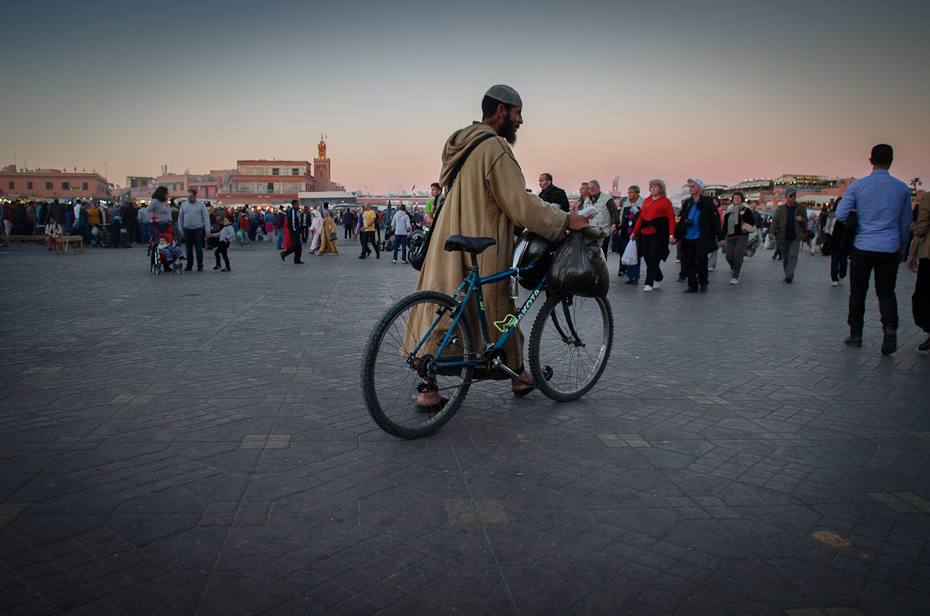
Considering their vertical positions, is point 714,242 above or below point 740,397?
above

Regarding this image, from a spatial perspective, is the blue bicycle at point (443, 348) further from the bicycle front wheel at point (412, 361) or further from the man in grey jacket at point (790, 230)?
the man in grey jacket at point (790, 230)

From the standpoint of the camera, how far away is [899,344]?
646cm

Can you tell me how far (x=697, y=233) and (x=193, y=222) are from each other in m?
10.3

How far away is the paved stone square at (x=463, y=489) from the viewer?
210cm

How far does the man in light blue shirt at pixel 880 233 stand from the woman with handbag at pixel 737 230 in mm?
6412

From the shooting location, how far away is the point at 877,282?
247 inches

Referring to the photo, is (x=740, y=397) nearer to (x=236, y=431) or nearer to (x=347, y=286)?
(x=236, y=431)

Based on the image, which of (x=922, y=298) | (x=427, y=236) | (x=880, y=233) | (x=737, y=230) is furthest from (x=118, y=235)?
(x=922, y=298)

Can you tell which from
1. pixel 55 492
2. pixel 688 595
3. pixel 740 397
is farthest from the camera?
pixel 740 397

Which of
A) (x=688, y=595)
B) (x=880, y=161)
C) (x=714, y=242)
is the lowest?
(x=688, y=595)

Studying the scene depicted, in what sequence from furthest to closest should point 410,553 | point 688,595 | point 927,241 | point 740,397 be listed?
point 927,241
point 740,397
point 410,553
point 688,595

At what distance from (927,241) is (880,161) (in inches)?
34.7

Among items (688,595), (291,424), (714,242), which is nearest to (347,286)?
(714,242)

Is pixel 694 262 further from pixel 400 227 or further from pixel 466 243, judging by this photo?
pixel 400 227
